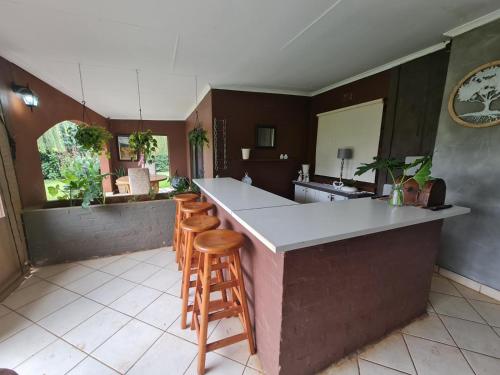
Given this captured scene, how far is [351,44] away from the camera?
2.32 meters

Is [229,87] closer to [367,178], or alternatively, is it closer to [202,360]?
[367,178]

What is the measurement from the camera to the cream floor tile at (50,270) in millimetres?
2288

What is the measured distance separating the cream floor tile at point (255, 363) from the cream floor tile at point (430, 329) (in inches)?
43.8

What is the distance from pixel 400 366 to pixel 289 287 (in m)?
0.99

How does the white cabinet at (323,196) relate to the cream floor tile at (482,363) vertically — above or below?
above

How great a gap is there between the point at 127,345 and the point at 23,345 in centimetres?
72

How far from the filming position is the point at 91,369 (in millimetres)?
1292

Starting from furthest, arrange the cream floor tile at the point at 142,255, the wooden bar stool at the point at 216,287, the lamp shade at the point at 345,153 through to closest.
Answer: the lamp shade at the point at 345,153, the cream floor tile at the point at 142,255, the wooden bar stool at the point at 216,287

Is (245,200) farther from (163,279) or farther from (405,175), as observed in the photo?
(163,279)

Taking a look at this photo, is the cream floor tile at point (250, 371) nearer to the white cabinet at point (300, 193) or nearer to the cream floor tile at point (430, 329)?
the cream floor tile at point (430, 329)

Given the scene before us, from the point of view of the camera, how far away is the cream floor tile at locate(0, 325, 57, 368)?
135 centimetres

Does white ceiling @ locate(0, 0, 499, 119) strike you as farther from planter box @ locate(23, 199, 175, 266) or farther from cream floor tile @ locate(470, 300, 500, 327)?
cream floor tile @ locate(470, 300, 500, 327)

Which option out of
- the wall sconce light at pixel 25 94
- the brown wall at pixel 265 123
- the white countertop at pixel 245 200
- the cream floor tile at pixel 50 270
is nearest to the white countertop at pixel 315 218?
the white countertop at pixel 245 200

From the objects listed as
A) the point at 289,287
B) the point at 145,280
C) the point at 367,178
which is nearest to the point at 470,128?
the point at 367,178
